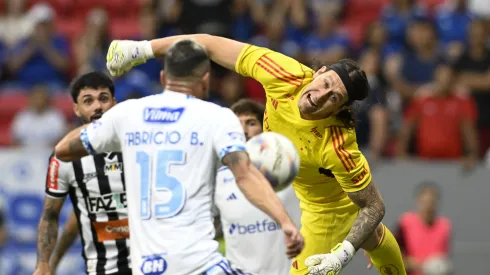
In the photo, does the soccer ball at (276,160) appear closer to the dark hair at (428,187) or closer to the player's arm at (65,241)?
the player's arm at (65,241)

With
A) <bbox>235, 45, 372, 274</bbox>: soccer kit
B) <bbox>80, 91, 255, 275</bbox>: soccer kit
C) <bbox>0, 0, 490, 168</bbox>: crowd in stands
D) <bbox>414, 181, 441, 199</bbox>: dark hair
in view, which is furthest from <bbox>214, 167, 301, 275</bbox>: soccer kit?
<bbox>414, 181, 441, 199</bbox>: dark hair

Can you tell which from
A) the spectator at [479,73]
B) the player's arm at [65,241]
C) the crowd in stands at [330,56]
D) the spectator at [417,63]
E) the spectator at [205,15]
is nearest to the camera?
the player's arm at [65,241]

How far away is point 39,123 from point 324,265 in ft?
25.3

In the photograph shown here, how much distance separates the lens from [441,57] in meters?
13.7

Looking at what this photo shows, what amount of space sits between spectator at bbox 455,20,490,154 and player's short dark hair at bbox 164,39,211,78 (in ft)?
26.3

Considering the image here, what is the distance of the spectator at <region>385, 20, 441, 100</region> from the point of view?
13.5m

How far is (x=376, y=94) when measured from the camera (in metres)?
12.6

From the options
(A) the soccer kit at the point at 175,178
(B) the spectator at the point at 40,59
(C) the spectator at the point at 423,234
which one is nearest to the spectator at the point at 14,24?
(B) the spectator at the point at 40,59

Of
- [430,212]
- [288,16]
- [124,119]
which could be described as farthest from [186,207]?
[288,16]

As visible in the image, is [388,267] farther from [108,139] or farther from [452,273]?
[452,273]

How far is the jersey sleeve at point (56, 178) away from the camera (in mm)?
7652

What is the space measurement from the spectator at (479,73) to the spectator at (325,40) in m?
1.58

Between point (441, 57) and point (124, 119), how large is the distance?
844 cm

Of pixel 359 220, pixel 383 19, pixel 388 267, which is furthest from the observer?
pixel 383 19
